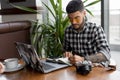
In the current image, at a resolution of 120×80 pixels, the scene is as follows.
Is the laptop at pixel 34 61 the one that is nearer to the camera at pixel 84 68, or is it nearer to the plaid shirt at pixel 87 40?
the camera at pixel 84 68

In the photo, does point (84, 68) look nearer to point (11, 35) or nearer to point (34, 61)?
point (34, 61)

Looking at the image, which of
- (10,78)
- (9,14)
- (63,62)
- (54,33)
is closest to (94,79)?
(63,62)

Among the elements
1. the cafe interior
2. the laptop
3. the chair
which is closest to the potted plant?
the cafe interior

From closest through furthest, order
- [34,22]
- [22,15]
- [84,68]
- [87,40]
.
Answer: [84,68] < [87,40] < [34,22] < [22,15]

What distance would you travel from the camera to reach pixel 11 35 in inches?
108

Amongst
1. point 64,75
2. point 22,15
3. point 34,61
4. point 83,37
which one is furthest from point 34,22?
point 64,75

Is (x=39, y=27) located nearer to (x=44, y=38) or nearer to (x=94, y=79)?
(x=44, y=38)

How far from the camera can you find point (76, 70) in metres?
1.39

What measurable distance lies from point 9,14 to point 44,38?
1.15 meters

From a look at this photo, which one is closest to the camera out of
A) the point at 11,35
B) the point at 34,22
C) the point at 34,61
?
the point at 34,61

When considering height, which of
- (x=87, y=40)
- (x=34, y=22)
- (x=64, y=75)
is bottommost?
(x=64, y=75)

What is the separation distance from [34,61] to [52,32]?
1366mm

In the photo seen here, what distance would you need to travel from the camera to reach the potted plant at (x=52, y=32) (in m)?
2.67

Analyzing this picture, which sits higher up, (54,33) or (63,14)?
(63,14)
